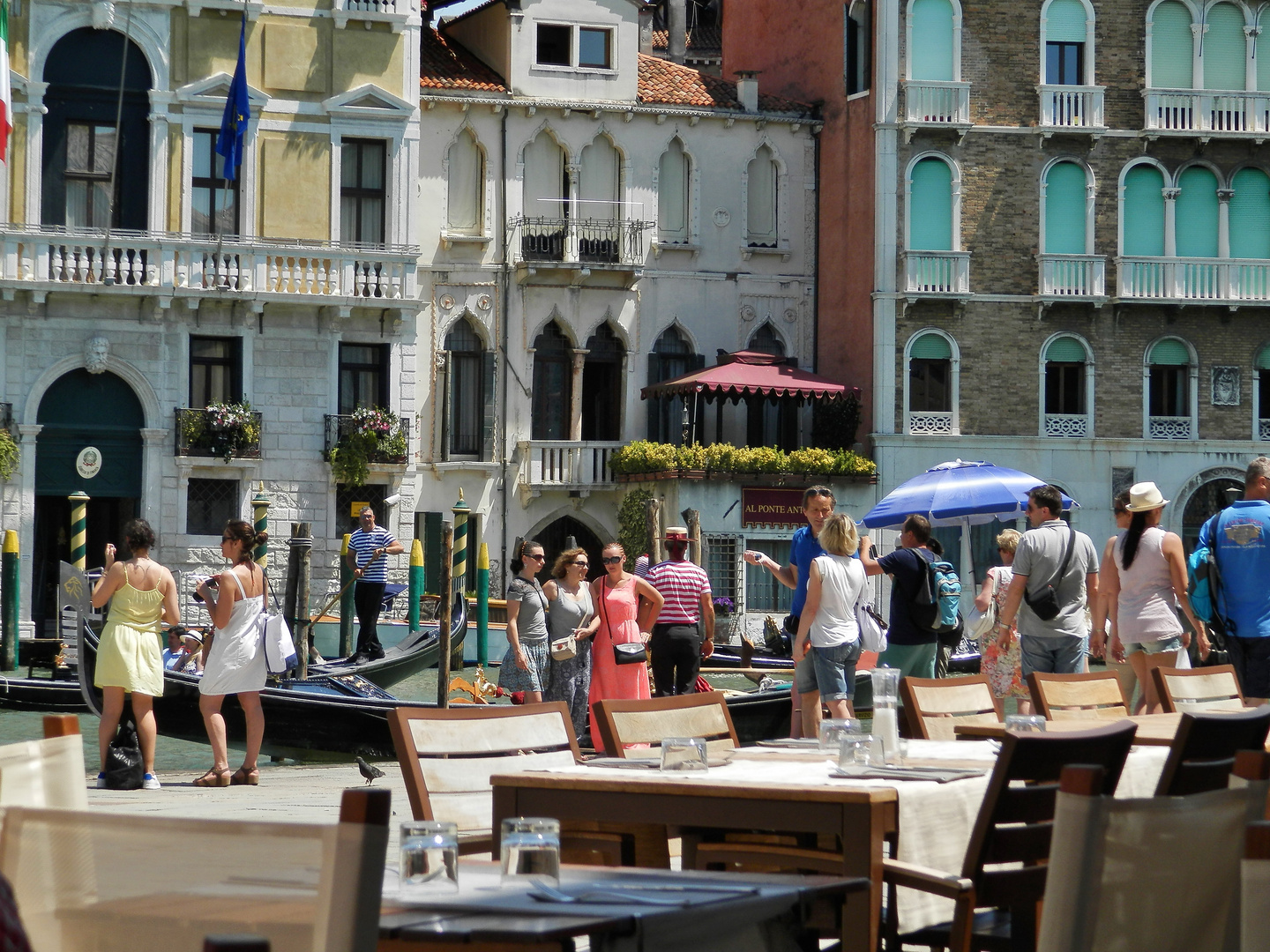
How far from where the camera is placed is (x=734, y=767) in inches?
196

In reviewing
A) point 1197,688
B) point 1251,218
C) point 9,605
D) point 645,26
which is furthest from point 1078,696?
point 645,26

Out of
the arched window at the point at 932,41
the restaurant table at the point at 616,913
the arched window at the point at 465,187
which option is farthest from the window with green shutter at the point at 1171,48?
the restaurant table at the point at 616,913

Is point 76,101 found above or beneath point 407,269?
above

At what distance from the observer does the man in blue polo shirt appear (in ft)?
29.3

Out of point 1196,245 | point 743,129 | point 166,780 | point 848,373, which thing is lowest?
point 166,780

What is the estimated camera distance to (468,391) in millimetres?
27578

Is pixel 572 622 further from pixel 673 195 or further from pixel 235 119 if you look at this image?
pixel 673 195

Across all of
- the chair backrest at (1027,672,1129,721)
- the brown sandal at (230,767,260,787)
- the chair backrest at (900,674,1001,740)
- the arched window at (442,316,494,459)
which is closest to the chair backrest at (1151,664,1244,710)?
the chair backrest at (1027,672,1129,721)

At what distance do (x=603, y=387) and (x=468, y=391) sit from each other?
215 cm

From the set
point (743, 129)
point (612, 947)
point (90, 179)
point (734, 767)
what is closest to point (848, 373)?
point (743, 129)

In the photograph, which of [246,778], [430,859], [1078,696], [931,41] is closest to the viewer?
[430,859]

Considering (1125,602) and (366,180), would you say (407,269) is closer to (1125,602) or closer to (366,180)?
(366,180)

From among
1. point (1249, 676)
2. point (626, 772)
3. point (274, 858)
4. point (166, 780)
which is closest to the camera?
point (274, 858)

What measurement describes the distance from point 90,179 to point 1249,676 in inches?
751
